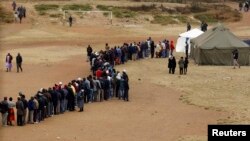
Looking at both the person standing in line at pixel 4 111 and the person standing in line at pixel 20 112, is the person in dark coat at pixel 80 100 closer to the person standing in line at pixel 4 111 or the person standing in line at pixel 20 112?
the person standing in line at pixel 20 112

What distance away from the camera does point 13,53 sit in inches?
1811

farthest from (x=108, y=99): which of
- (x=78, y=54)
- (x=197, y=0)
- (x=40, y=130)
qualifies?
(x=197, y=0)

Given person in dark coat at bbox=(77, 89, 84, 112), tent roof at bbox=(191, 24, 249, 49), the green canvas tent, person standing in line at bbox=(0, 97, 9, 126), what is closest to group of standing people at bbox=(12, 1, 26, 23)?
tent roof at bbox=(191, 24, 249, 49)

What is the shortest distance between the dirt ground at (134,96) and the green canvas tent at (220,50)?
2.87 ft

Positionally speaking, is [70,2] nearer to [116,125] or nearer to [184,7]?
[184,7]

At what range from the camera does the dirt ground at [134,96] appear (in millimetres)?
22844

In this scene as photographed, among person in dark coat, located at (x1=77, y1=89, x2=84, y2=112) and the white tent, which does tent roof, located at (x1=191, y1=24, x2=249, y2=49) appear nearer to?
the white tent

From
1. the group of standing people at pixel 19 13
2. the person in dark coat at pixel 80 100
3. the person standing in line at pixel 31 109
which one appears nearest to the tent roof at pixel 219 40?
the person in dark coat at pixel 80 100

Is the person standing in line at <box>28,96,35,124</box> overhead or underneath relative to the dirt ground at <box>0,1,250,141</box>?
overhead

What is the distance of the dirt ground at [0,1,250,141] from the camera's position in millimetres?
22844

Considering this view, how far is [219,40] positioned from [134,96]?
12740 millimetres

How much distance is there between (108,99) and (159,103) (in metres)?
2.60

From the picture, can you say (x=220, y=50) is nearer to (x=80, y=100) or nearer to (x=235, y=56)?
(x=235, y=56)

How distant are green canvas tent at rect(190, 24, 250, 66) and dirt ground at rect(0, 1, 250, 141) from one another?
2.87 feet
